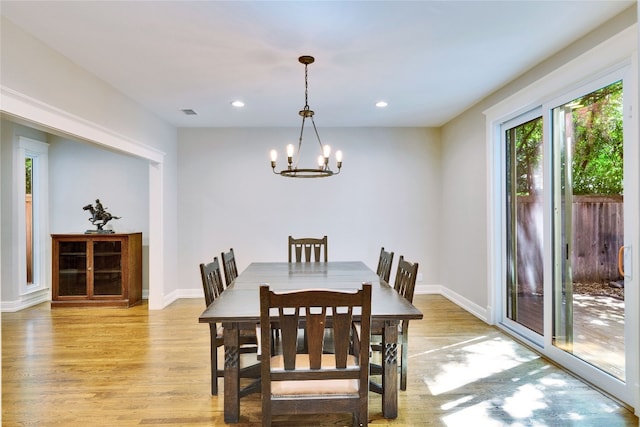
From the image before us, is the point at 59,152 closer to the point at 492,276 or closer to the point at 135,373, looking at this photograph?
the point at 135,373

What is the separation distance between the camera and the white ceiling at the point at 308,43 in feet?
7.88

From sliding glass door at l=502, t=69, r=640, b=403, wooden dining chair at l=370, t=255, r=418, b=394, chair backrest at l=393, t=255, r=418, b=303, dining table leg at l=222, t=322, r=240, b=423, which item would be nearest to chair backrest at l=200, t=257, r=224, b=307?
dining table leg at l=222, t=322, r=240, b=423

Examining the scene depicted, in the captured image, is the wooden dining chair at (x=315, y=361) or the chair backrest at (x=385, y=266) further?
the chair backrest at (x=385, y=266)

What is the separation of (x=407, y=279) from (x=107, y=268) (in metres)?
4.41

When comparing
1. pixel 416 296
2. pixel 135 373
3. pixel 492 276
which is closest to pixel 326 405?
pixel 135 373

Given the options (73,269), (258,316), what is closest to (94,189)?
(73,269)

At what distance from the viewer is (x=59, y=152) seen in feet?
18.5

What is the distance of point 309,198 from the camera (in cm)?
578

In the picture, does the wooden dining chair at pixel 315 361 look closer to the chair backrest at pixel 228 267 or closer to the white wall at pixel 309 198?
the chair backrest at pixel 228 267

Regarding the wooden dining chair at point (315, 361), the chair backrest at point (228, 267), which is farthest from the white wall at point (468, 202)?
the wooden dining chair at point (315, 361)

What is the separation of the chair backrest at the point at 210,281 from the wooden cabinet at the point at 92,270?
117 inches

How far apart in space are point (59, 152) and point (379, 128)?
4879 mm

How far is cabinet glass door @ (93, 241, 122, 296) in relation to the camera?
5.17 metres

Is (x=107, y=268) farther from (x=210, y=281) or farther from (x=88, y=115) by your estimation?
(x=210, y=281)
